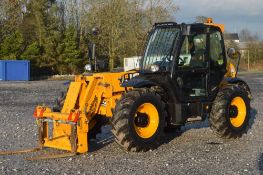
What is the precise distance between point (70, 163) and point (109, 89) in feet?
6.18

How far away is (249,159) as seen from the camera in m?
8.92

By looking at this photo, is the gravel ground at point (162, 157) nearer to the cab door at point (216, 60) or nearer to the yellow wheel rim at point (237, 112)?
the yellow wheel rim at point (237, 112)

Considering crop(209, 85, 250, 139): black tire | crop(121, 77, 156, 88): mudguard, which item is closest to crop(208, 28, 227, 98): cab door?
crop(209, 85, 250, 139): black tire

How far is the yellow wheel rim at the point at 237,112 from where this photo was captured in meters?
11.2

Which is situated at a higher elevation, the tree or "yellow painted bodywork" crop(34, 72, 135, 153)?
the tree

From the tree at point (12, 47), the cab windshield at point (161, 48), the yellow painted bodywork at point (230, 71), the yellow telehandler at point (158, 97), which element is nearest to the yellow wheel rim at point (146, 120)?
the yellow telehandler at point (158, 97)

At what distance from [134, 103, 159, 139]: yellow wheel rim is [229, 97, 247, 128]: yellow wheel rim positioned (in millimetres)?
2344

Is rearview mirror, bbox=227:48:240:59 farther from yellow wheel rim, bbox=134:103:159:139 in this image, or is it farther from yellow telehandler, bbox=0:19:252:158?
yellow wheel rim, bbox=134:103:159:139

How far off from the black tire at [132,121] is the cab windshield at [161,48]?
96 centimetres

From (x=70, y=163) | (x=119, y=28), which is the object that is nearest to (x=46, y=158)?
(x=70, y=163)

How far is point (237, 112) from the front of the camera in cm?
1136

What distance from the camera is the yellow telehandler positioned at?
9.16 m

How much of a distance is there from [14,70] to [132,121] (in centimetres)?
3646

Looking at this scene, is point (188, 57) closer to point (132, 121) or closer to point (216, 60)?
point (216, 60)
